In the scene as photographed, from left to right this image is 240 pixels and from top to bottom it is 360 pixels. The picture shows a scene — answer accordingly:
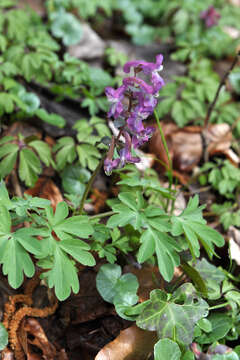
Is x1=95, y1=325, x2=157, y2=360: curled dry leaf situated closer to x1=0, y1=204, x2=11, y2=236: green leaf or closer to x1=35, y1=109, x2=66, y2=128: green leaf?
x1=0, y1=204, x2=11, y2=236: green leaf

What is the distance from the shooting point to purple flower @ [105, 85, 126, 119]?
1.92 meters

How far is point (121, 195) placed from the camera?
2.13 meters

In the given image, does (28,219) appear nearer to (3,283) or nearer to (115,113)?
(3,283)

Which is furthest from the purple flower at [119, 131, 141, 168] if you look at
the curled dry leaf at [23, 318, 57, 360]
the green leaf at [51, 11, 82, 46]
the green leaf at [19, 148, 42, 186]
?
the green leaf at [51, 11, 82, 46]

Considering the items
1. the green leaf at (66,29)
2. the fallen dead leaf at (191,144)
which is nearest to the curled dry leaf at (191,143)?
the fallen dead leaf at (191,144)

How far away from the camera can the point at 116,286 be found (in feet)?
7.34

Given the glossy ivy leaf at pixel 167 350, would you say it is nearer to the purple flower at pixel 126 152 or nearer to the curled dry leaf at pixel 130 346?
the curled dry leaf at pixel 130 346

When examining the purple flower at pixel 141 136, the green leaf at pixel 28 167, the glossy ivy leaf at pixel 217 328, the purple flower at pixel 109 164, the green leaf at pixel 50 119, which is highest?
the purple flower at pixel 141 136

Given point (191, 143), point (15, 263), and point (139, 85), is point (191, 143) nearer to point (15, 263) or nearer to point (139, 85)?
point (139, 85)

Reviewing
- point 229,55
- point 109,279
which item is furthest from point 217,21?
point 109,279

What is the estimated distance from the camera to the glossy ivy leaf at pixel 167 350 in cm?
191

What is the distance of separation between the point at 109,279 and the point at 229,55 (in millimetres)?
3689

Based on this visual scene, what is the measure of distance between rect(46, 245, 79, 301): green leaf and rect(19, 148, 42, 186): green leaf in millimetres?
956

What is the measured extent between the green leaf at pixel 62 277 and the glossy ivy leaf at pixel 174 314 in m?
0.46
